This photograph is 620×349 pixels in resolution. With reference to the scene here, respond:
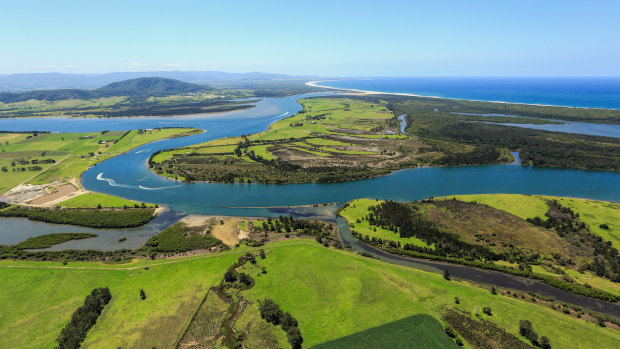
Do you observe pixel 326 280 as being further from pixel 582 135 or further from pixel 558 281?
pixel 582 135

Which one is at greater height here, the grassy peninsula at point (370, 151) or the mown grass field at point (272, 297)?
the grassy peninsula at point (370, 151)

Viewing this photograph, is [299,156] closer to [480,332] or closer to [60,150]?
[480,332]

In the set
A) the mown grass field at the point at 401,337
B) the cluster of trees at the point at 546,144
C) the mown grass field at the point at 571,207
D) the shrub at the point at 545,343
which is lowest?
the mown grass field at the point at 401,337

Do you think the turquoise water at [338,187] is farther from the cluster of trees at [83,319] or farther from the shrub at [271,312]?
the shrub at [271,312]

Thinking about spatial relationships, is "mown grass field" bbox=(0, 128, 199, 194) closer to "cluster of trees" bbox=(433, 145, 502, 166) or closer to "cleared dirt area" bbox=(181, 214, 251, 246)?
"cleared dirt area" bbox=(181, 214, 251, 246)

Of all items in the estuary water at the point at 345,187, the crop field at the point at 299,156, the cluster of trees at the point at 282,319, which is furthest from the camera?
the crop field at the point at 299,156

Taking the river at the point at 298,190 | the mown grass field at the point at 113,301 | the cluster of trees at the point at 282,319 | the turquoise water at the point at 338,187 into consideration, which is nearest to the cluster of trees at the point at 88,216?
the river at the point at 298,190

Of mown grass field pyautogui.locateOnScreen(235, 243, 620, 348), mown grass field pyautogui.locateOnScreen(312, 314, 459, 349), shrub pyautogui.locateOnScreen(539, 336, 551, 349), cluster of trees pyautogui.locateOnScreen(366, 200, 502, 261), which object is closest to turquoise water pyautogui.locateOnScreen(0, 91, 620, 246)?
cluster of trees pyautogui.locateOnScreen(366, 200, 502, 261)

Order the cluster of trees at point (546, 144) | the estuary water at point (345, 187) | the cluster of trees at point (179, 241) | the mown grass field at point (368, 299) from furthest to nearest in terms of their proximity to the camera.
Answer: the cluster of trees at point (546, 144) < the estuary water at point (345, 187) < the cluster of trees at point (179, 241) < the mown grass field at point (368, 299)
